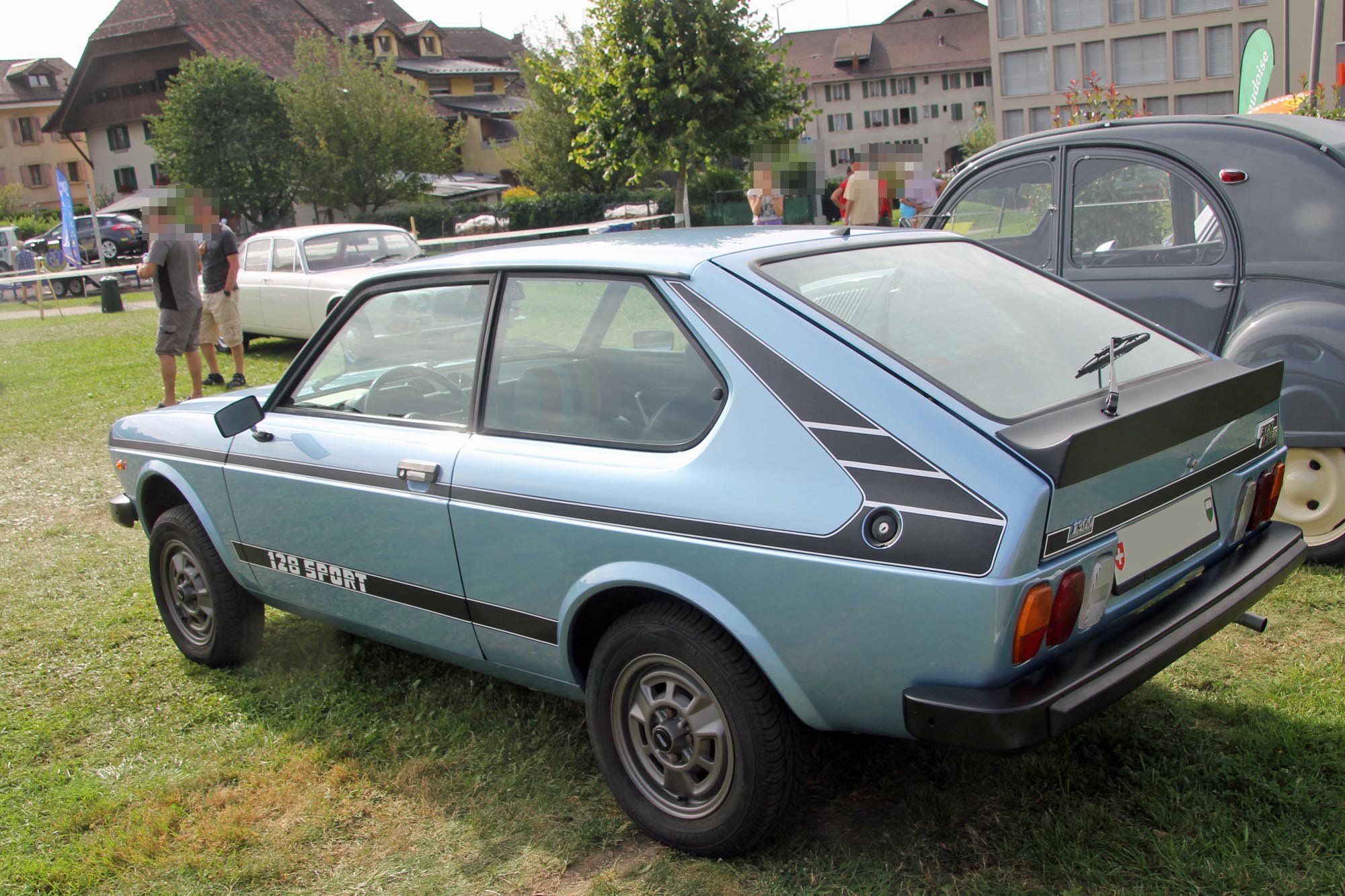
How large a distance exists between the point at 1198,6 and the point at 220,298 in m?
74.1

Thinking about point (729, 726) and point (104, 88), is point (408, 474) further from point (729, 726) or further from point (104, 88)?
point (104, 88)

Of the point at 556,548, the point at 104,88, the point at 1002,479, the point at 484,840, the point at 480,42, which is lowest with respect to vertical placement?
the point at 484,840

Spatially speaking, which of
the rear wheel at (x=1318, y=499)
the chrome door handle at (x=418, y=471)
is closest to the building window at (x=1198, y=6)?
the rear wheel at (x=1318, y=499)

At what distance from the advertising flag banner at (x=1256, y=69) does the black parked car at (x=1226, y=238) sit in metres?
5.57

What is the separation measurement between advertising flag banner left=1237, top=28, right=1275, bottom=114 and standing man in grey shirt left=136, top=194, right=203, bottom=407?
31.0 feet

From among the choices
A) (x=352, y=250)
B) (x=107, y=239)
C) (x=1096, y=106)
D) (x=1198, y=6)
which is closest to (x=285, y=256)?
(x=352, y=250)

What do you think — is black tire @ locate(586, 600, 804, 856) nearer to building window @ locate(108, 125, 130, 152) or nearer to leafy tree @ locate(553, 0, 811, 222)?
leafy tree @ locate(553, 0, 811, 222)

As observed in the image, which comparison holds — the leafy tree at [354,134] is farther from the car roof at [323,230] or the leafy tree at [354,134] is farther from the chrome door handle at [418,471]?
the chrome door handle at [418,471]

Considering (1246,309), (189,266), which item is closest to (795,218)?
(189,266)

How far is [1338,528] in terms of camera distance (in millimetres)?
4500

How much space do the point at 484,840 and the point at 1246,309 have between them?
3766 millimetres

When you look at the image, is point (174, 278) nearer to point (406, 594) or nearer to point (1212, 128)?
point (406, 594)

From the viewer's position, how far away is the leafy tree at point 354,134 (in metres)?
43.8

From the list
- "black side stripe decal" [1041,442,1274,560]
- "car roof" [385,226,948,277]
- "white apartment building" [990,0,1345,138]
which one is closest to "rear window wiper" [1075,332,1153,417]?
"black side stripe decal" [1041,442,1274,560]
